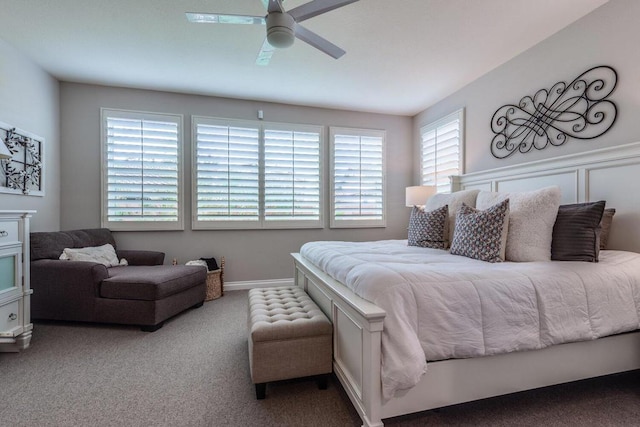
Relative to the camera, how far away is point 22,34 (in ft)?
8.71

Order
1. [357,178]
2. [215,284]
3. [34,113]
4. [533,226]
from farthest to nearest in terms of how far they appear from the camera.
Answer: [357,178] → [215,284] → [34,113] → [533,226]

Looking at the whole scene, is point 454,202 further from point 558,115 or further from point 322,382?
point 322,382

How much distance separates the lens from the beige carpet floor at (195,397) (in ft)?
5.15

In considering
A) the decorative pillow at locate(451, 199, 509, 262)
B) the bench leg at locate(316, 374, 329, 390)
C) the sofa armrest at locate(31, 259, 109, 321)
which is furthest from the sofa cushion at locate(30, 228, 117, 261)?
the decorative pillow at locate(451, 199, 509, 262)

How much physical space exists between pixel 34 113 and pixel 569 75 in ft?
16.9

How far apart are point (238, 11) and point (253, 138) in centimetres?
190

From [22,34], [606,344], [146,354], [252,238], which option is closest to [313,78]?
[252,238]

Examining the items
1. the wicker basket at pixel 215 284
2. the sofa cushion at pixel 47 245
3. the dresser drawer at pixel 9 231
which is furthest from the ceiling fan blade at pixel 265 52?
the sofa cushion at pixel 47 245

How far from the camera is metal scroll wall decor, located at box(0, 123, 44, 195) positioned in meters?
2.76

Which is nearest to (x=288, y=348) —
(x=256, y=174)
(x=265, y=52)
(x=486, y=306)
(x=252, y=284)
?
(x=486, y=306)

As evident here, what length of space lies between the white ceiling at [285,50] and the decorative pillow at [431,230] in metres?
1.57

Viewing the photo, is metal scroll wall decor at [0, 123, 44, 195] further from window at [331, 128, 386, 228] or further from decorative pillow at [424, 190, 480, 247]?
decorative pillow at [424, 190, 480, 247]

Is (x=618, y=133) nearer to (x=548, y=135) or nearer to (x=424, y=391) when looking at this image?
(x=548, y=135)

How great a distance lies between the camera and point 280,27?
1.90 meters
